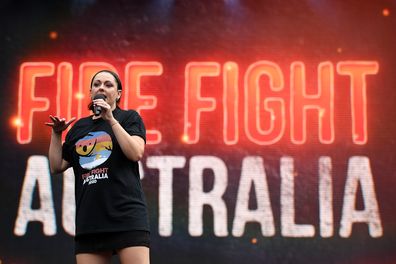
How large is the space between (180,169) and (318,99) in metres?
1.05

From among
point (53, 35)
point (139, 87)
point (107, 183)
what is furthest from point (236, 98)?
point (107, 183)

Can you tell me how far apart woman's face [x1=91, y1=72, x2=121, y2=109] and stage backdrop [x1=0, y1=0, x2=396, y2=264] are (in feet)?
5.84

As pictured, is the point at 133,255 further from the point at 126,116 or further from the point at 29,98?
the point at 29,98

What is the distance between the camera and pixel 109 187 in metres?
2.12

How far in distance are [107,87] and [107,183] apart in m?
0.37

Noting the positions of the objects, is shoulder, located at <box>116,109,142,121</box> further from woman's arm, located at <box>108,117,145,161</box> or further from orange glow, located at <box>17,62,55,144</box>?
orange glow, located at <box>17,62,55,144</box>

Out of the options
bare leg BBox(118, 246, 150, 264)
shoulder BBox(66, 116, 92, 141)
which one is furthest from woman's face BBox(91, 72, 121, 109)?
Answer: bare leg BBox(118, 246, 150, 264)

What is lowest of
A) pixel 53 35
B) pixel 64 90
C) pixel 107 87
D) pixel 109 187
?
pixel 109 187

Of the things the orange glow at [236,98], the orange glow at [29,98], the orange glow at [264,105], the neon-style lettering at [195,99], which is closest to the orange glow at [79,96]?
the orange glow at [236,98]

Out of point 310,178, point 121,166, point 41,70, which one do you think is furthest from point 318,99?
point 121,166

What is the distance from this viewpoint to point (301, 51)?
412 centimetres

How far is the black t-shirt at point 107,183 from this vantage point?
210cm

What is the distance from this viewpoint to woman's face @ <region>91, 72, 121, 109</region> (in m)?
2.24

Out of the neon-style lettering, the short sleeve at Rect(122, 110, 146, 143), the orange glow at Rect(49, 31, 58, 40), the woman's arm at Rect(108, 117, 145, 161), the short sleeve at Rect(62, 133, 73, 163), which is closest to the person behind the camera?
the woman's arm at Rect(108, 117, 145, 161)
